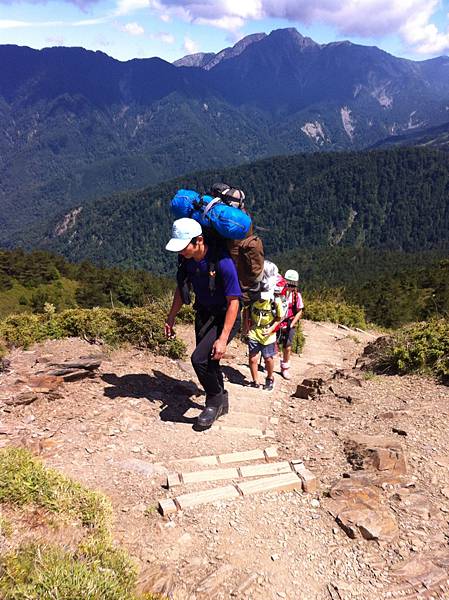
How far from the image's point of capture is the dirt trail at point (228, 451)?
3297 mm

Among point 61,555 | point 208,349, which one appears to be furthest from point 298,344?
point 61,555

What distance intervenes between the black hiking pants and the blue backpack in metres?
1.00

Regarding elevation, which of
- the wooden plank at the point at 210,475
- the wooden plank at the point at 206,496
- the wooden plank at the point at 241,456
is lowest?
the wooden plank at the point at 241,456

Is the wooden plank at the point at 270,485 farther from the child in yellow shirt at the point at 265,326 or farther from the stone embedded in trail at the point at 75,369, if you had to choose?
the stone embedded in trail at the point at 75,369

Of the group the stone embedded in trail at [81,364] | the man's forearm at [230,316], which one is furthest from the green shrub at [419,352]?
the stone embedded in trail at [81,364]

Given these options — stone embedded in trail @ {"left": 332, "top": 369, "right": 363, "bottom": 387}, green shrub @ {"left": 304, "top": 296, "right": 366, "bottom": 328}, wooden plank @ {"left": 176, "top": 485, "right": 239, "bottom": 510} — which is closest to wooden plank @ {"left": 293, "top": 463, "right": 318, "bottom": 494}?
wooden plank @ {"left": 176, "top": 485, "right": 239, "bottom": 510}

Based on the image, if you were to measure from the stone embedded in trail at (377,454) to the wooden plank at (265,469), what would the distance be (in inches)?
28.8

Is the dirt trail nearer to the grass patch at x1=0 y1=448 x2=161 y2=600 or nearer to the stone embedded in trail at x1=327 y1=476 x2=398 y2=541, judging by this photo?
the stone embedded in trail at x1=327 y1=476 x2=398 y2=541

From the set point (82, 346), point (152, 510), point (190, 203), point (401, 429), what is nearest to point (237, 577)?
Result: point (152, 510)

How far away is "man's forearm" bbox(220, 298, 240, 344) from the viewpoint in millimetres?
4918

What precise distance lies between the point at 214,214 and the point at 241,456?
261 centimetres

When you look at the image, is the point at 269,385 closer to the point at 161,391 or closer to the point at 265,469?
the point at 161,391

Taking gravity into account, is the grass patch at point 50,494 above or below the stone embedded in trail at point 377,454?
above

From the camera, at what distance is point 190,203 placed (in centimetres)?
514
